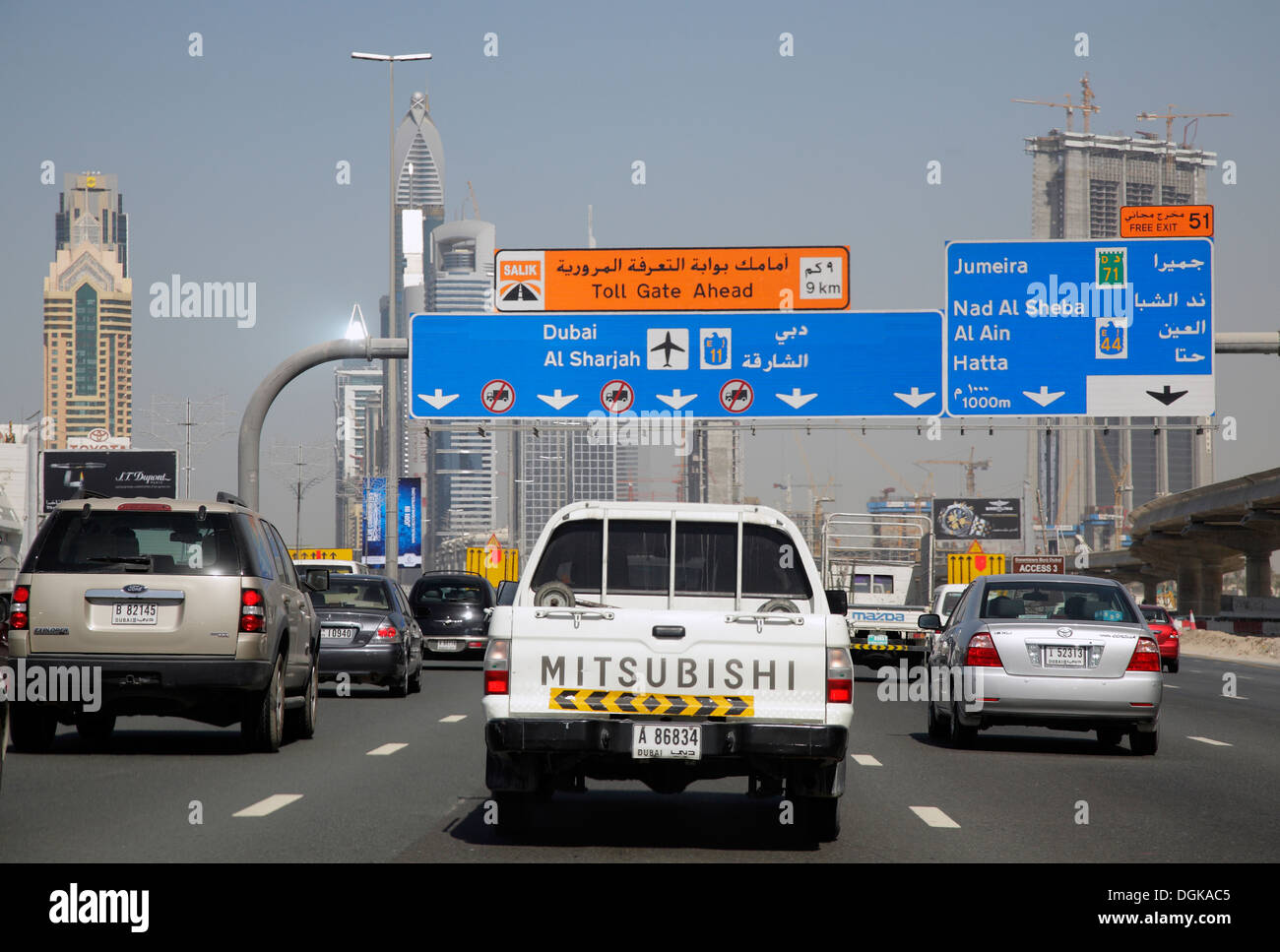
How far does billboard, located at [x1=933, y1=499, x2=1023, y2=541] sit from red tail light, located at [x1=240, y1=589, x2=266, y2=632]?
515ft

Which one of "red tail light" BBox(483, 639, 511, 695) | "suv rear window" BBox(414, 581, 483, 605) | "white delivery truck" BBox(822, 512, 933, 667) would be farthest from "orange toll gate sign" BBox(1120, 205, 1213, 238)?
"red tail light" BBox(483, 639, 511, 695)

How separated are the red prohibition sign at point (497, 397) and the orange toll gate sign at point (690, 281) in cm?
151

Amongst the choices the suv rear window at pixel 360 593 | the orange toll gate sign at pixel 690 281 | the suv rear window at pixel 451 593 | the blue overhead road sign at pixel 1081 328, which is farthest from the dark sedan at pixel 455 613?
the blue overhead road sign at pixel 1081 328

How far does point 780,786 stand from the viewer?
31.8 feet

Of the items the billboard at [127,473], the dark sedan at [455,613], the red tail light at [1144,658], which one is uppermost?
the billboard at [127,473]

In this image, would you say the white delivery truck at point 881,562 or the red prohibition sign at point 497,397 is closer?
the red prohibition sign at point 497,397

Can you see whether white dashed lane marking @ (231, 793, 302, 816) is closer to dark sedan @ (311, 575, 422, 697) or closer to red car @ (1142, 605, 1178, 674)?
dark sedan @ (311, 575, 422, 697)

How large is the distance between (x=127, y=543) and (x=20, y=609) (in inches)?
37.8

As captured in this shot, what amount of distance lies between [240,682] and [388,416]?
32.2m

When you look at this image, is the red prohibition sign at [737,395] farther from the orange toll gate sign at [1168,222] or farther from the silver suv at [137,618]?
the silver suv at [137,618]

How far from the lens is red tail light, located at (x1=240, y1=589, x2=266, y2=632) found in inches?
547

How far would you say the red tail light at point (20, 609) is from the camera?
1370 cm
